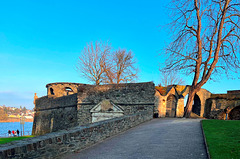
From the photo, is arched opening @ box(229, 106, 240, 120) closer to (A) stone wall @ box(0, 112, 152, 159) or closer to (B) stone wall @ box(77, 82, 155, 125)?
(B) stone wall @ box(77, 82, 155, 125)

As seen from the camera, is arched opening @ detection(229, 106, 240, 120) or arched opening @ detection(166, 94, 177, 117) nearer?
arched opening @ detection(166, 94, 177, 117)

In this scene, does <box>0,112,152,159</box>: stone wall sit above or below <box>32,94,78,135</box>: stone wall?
above

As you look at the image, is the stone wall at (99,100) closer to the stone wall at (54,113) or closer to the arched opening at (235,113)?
the stone wall at (54,113)

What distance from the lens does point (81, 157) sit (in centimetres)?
591

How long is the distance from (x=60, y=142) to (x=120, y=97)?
1319 cm

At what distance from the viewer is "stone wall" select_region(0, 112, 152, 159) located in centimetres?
447

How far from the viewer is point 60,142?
231 inches

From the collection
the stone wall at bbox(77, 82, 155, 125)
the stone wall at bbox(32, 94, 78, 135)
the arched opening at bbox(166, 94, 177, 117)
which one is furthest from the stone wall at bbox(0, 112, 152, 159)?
the stone wall at bbox(32, 94, 78, 135)

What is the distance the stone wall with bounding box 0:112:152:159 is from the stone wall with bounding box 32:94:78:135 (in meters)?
13.9

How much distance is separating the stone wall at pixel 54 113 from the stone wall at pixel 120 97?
252 centimetres

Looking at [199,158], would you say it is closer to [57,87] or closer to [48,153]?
[48,153]

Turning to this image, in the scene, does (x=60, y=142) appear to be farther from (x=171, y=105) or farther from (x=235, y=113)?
(x=235, y=113)

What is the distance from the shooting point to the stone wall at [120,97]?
17.9m

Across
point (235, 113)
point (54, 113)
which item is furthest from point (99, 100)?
point (235, 113)
